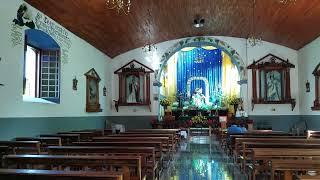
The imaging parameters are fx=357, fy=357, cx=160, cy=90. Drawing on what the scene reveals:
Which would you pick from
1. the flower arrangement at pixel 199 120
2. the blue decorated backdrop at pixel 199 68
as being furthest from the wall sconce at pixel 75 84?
the blue decorated backdrop at pixel 199 68

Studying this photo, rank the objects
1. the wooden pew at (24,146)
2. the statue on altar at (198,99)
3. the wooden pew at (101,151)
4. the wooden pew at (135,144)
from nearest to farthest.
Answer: the wooden pew at (101,151)
the wooden pew at (24,146)
the wooden pew at (135,144)
the statue on altar at (198,99)

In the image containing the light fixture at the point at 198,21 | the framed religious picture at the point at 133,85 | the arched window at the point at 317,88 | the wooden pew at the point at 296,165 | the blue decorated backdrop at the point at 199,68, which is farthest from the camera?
the blue decorated backdrop at the point at 199,68

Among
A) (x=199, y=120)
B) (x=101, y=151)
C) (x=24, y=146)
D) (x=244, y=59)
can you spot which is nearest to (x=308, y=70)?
(x=244, y=59)

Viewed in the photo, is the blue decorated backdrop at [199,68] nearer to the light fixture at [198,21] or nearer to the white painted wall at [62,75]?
the white painted wall at [62,75]

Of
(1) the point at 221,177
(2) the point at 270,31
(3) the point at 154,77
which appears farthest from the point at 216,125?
(1) the point at 221,177

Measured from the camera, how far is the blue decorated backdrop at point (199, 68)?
2031 centimetres

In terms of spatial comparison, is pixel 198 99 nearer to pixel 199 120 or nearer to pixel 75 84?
pixel 199 120

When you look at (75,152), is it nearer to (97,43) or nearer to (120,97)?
(97,43)

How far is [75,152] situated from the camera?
5188 millimetres

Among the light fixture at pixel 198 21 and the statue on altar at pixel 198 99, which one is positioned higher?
the light fixture at pixel 198 21

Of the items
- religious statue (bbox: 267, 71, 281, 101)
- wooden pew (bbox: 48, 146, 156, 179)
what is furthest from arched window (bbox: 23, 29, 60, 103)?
religious statue (bbox: 267, 71, 281, 101)

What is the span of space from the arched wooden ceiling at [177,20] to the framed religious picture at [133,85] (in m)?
0.97

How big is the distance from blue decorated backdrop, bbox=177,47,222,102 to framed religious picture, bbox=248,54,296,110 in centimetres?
501

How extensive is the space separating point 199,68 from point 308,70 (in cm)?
778
